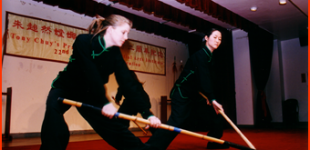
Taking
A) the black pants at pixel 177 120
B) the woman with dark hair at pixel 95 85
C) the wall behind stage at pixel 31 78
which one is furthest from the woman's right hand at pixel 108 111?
the wall behind stage at pixel 31 78

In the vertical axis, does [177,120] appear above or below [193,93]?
below

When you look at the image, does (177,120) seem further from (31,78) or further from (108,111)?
(31,78)

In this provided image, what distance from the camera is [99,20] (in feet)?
5.03

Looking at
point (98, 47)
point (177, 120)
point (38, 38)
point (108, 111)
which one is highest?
point (38, 38)

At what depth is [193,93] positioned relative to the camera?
2.12 meters

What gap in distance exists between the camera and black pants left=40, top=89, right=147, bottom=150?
1337mm

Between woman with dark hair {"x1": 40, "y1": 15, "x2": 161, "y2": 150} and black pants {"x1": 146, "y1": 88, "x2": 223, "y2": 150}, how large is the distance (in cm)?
36

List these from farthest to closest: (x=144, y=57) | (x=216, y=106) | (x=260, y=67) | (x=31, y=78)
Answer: (x=260, y=67) < (x=144, y=57) < (x=31, y=78) < (x=216, y=106)

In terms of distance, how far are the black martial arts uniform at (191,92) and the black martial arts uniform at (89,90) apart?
0.49m

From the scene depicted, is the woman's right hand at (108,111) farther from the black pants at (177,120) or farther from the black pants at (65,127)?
the black pants at (177,120)

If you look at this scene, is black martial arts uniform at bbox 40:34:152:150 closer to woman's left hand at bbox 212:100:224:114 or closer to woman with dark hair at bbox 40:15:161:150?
woman with dark hair at bbox 40:15:161:150

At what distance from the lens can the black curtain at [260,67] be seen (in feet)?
18.5

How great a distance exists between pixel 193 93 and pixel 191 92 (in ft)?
0.08

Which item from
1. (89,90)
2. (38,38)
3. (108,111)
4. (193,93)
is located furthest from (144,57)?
(108,111)
